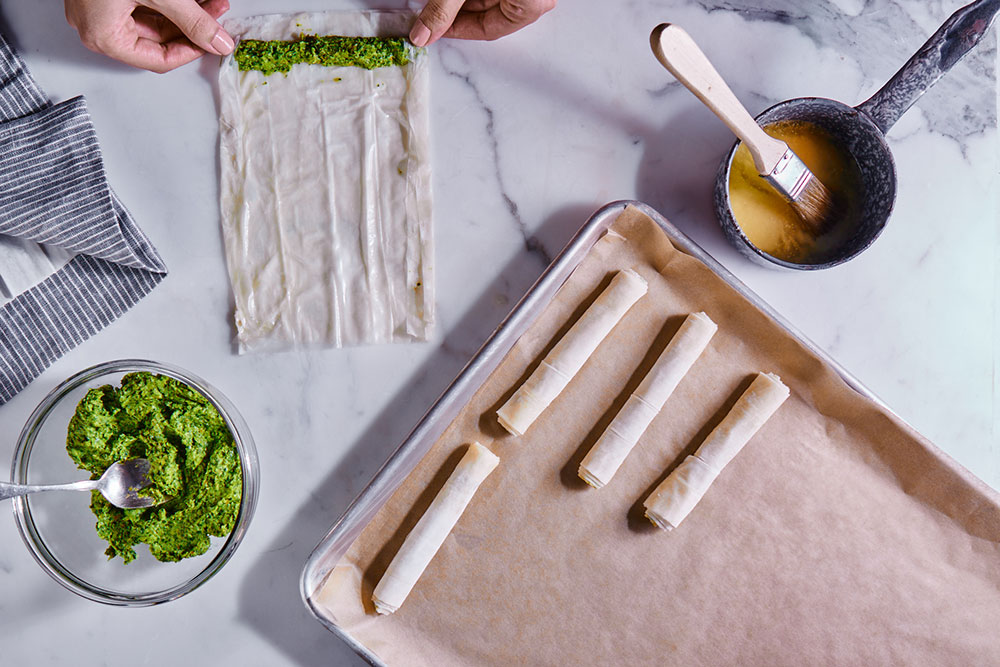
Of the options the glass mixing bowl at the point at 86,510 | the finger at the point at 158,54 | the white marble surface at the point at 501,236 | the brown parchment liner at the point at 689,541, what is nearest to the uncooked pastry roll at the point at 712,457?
the brown parchment liner at the point at 689,541

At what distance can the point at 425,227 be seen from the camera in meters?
1.04

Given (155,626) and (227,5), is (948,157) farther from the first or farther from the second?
(155,626)

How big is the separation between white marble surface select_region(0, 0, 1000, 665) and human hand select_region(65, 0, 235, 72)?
0.12 feet

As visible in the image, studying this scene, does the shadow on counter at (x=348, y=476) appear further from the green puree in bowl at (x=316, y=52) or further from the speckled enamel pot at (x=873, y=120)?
the green puree in bowl at (x=316, y=52)

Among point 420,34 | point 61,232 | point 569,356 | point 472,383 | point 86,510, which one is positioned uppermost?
point 420,34

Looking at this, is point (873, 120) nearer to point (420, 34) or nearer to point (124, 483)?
point (420, 34)

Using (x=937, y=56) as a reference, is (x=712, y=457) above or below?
below

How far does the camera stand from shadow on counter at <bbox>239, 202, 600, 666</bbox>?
3.38 ft

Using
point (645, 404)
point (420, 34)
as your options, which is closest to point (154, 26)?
point (420, 34)

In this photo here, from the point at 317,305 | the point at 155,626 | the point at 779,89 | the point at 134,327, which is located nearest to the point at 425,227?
the point at 317,305

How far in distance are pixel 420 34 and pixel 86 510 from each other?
798mm

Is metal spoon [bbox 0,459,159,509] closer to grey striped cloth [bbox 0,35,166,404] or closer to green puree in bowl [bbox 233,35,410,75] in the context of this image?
grey striped cloth [bbox 0,35,166,404]

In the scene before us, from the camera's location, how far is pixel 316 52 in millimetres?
1030

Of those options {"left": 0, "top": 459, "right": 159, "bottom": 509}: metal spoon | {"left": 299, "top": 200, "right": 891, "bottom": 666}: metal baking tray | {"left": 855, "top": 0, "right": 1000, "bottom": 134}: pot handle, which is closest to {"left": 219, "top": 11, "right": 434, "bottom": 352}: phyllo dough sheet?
{"left": 299, "top": 200, "right": 891, "bottom": 666}: metal baking tray
